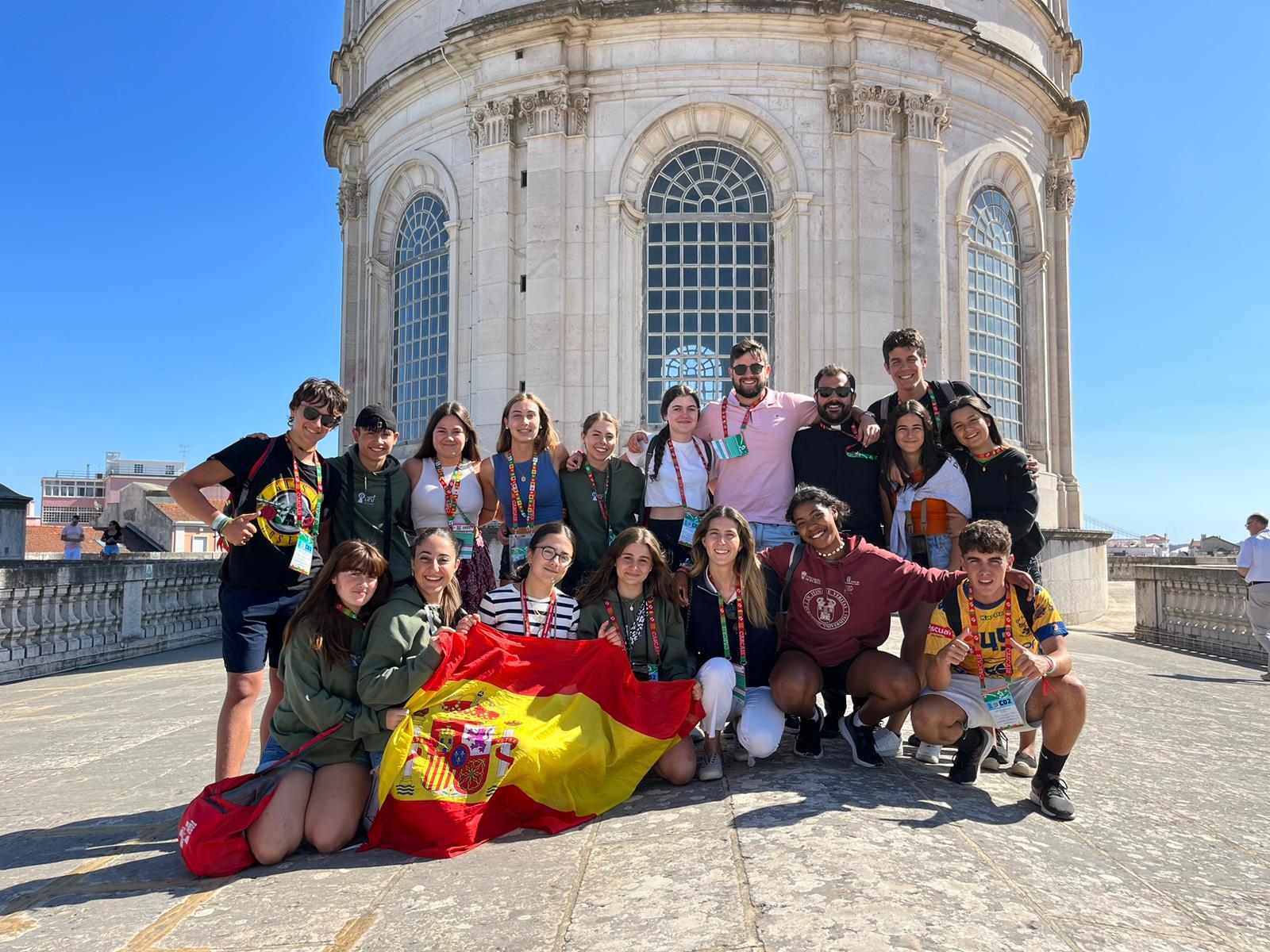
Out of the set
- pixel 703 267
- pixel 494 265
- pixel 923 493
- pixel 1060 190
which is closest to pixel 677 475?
pixel 923 493

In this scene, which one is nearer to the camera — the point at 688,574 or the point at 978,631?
the point at 978,631

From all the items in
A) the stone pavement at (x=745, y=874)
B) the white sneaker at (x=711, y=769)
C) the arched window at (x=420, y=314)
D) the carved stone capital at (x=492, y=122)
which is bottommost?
the stone pavement at (x=745, y=874)

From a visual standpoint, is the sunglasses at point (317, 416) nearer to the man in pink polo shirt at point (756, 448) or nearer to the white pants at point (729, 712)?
the man in pink polo shirt at point (756, 448)

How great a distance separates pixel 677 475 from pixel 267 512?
2.57 m

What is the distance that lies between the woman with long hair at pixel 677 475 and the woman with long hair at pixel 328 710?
2.06 metres

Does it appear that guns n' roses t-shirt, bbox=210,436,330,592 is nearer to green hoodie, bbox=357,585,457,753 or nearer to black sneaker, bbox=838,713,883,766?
green hoodie, bbox=357,585,457,753

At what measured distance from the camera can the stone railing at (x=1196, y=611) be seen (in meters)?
12.1

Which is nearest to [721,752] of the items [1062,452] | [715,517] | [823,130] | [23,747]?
[715,517]

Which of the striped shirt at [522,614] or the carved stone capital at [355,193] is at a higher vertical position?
the carved stone capital at [355,193]

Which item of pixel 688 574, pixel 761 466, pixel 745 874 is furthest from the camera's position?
pixel 761 466

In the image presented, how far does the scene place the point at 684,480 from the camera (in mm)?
5781

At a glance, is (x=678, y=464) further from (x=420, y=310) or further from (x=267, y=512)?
(x=420, y=310)

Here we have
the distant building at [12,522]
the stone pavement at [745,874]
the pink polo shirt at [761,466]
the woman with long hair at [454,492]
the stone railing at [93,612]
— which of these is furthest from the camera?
the distant building at [12,522]

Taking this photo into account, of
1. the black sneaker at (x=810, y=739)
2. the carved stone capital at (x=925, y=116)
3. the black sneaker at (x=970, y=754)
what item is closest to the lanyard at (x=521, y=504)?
the black sneaker at (x=810, y=739)
